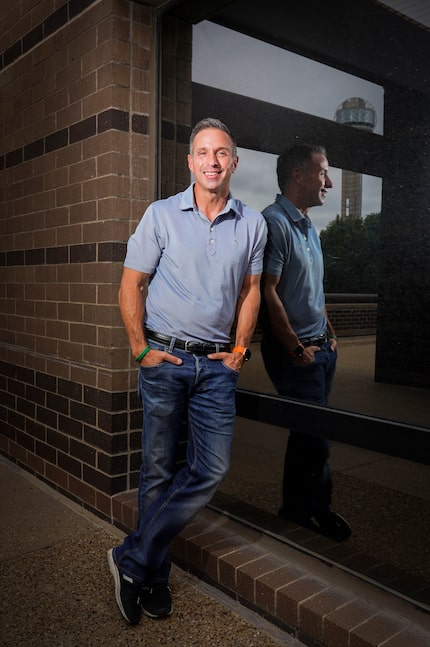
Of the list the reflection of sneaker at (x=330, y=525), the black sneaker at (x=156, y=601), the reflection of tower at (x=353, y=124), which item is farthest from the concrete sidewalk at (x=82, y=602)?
the reflection of tower at (x=353, y=124)

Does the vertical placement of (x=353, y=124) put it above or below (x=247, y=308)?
above

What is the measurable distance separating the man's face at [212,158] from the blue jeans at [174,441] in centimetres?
71

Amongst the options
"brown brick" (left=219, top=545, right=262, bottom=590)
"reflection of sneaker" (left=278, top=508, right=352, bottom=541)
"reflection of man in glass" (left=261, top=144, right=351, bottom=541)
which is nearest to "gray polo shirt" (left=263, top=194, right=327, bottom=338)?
"reflection of man in glass" (left=261, top=144, right=351, bottom=541)

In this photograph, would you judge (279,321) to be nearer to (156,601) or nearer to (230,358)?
(230,358)

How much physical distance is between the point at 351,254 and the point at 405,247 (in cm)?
28

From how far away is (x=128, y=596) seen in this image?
2645 mm

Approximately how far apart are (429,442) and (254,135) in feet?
5.28

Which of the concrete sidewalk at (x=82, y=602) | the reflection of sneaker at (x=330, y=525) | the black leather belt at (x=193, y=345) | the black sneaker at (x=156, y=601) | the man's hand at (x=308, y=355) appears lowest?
the concrete sidewalk at (x=82, y=602)

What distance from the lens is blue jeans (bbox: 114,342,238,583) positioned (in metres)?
2.64

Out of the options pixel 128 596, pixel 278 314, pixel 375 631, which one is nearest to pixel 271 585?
pixel 375 631

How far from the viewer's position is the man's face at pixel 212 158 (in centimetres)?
260

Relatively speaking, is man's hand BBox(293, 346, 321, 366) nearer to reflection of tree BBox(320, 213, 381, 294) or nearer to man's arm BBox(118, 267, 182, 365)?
reflection of tree BBox(320, 213, 381, 294)

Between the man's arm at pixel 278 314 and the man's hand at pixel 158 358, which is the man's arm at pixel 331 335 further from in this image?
the man's hand at pixel 158 358

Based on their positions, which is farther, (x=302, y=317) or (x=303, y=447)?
(x=303, y=447)
